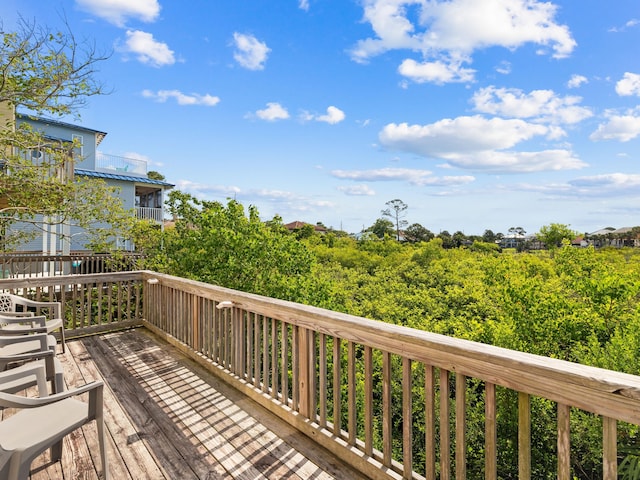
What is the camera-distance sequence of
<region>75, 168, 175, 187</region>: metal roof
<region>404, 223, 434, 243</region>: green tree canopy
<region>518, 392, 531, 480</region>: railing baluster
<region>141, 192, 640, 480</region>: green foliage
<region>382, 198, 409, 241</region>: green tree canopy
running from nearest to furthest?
1. <region>518, 392, 531, 480</region>: railing baluster
2. <region>141, 192, 640, 480</region>: green foliage
3. <region>75, 168, 175, 187</region>: metal roof
4. <region>382, 198, 409, 241</region>: green tree canopy
5. <region>404, 223, 434, 243</region>: green tree canopy

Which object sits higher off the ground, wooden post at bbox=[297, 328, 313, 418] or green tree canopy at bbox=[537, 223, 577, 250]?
green tree canopy at bbox=[537, 223, 577, 250]

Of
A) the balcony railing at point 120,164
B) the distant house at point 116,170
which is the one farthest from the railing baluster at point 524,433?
the balcony railing at point 120,164

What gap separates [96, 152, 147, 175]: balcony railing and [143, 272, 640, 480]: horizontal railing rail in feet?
55.5

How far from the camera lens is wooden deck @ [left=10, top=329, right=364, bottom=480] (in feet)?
6.73

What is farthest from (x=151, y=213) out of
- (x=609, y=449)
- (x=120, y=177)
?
(x=609, y=449)

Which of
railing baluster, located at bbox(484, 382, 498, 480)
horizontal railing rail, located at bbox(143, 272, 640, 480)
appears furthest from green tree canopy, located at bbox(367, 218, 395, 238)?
railing baluster, located at bbox(484, 382, 498, 480)

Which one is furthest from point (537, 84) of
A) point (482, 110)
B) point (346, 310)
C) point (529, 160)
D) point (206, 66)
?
point (346, 310)

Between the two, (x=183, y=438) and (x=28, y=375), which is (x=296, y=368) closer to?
(x=183, y=438)

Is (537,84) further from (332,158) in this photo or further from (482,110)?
(332,158)

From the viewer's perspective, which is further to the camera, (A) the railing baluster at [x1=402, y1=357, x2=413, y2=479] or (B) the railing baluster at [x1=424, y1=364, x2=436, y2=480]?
(A) the railing baluster at [x1=402, y1=357, x2=413, y2=479]

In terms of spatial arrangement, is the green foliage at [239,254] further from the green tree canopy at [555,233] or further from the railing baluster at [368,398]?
the green tree canopy at [555,233]

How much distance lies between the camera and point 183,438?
2396 millimetres

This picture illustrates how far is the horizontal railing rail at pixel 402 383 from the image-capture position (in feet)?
3.91

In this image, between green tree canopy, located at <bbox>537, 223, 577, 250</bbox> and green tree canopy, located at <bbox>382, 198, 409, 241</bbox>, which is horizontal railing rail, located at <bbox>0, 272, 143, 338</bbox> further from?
green tree canopy, located at <bbox>382, 198, 409, 241</bbox>
